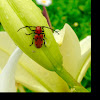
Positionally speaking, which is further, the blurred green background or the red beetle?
the blurred green background

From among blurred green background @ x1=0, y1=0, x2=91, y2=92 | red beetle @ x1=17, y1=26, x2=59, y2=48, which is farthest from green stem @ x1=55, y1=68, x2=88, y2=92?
blurred green background @ x1=0, y1=0, x2=91, y2=92

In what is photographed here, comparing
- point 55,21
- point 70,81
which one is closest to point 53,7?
point 55,21

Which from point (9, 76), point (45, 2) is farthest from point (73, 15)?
point (9, 76)

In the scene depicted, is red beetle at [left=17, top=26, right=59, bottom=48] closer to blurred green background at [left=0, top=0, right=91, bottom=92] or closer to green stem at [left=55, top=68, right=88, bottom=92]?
green stem at [left=55, top=68, right=88, bottom=92]

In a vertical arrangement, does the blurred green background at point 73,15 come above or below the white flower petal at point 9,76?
below

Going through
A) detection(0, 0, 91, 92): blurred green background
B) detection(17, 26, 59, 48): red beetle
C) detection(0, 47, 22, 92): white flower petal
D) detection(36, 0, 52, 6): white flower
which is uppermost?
detection(17, 26, 59, 48): red beetle

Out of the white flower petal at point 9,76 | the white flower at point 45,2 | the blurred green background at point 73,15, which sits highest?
the white flower petal at point 9,76

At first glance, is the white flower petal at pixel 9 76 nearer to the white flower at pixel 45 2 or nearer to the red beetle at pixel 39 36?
the red beetle at pixel 39 36

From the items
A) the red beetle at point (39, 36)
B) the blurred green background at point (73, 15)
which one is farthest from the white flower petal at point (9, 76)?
the blurred green background at point (73, 15)

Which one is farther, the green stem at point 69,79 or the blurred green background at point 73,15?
Answer: the blurred green background at point 73,15

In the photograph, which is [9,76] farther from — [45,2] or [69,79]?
Answer: [45,2]
